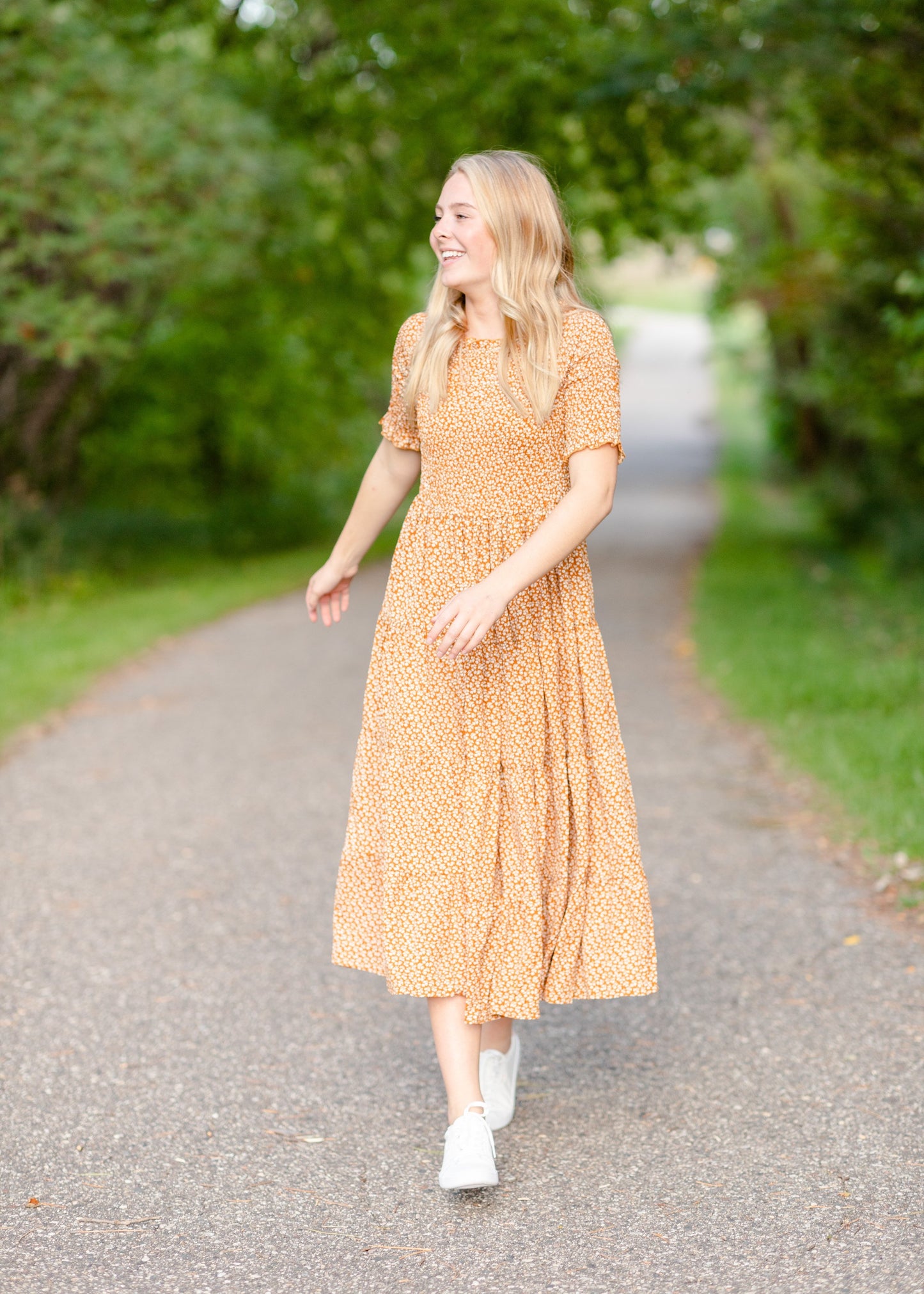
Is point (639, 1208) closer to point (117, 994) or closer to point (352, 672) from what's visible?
point (117, 994)

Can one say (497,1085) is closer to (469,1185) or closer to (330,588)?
(469,1185)

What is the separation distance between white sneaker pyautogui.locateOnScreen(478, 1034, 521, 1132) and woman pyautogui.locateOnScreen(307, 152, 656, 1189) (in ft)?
0.24

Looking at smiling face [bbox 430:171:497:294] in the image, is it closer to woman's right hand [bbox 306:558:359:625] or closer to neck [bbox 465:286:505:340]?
neck [bbox 465:286:505:340]

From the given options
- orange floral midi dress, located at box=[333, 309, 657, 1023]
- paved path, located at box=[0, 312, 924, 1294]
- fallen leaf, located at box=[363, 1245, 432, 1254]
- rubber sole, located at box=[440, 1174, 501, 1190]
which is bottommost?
paved path, located at box=[0, 312, 924, 1294]

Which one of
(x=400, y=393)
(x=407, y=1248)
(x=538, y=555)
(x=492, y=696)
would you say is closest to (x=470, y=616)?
(x=538, y=555)

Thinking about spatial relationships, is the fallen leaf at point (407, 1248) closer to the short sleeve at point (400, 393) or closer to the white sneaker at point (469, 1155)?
the white sneaker at point (469, 1155)

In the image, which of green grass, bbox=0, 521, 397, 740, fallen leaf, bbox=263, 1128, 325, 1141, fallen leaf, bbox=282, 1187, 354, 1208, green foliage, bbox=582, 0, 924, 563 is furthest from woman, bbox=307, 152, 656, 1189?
green foliage, bbox=582, 0, 924, 563

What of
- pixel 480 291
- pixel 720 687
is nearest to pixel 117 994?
pixel 480 291

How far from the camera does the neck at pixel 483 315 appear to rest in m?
2.96

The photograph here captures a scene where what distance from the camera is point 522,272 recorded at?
9.52ft

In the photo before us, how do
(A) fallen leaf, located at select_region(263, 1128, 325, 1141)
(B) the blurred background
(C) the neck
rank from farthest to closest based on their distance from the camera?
(B) the blurred background, (A) fallen leaf, located at select_region(263, 1128, 325, 1141), (C) the neck

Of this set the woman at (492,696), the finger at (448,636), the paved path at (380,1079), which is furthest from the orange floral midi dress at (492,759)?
the paved path at (380,1079)

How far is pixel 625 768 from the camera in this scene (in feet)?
10.3

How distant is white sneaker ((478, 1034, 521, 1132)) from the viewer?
10.8 feet
